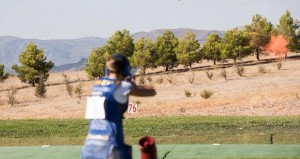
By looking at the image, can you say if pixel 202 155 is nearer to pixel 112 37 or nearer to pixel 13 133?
pixel 13 133

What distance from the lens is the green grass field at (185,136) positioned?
11125 mm

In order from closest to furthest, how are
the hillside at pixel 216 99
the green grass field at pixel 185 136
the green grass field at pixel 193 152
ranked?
the green grass field at pixel 193 152 < the green grass field at pixel 185 136 < the hillside at pixel 216 99

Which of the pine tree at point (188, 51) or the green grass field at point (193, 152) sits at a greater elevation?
the pine tree at point (188, 51)

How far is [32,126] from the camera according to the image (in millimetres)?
17172

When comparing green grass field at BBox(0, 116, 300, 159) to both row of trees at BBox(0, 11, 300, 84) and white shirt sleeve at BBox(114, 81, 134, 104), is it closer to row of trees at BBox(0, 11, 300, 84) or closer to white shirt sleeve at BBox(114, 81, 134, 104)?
white shirt sleeve at BBox(114, 81, 134, 104)

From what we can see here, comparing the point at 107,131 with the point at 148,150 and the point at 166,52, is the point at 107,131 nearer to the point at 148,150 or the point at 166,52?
the point at 148,150

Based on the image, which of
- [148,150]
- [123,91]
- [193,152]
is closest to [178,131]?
[193,152]

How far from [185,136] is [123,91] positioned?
8171 mm

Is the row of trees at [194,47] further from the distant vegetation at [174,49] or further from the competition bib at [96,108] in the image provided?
the competition bib at [96,108]

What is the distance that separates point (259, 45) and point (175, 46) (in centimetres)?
956

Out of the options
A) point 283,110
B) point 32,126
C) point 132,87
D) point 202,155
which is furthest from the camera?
point 283,110

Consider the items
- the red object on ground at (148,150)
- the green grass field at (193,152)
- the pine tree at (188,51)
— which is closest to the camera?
the red object on ground at (148,150)

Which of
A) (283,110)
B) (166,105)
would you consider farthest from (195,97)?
(283,110)

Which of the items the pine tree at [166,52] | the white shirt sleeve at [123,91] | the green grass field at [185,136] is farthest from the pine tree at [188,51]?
the white shirt sleeve at [123,91]
